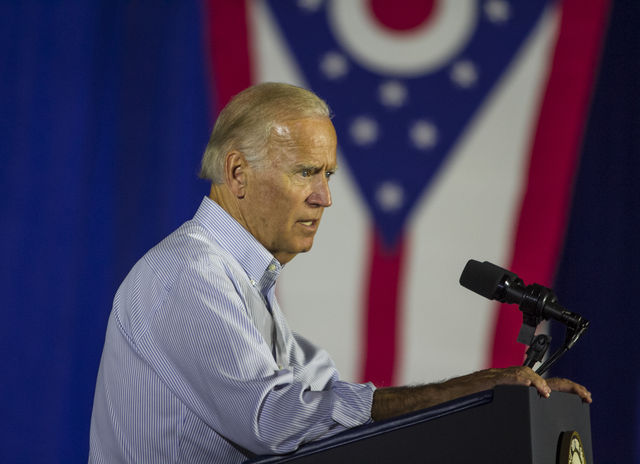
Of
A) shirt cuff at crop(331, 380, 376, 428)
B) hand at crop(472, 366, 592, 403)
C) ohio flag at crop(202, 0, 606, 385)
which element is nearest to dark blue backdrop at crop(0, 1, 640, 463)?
ohio flag at crop(202, 0, 606, 385)

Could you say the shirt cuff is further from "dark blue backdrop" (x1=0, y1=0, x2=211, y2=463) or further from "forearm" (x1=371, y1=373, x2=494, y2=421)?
"dark blue backdrop" (x1=0, y1=0, x2=211, y2=463)

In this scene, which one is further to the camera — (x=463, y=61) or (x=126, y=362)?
(x=463, y=61)

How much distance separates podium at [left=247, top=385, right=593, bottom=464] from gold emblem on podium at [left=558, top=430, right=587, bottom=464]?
6 centimetres

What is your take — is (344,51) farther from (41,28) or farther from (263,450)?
(263,450)

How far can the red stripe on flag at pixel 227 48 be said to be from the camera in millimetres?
3273

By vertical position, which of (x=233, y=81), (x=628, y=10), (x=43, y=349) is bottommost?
(x=43, y=349)

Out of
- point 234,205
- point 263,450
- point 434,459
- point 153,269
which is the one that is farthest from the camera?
point 234,205

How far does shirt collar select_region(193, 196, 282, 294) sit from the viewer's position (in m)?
1.65

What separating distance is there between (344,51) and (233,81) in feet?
1.58

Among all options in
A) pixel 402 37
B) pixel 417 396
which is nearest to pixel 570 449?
pixel 417 396

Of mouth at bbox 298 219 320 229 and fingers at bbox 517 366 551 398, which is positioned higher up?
mouth at bbox 298 219 320 229

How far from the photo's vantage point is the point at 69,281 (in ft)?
9.78

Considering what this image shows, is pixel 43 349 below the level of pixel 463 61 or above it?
below

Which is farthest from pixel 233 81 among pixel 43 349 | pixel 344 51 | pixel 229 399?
pixel 229 399
